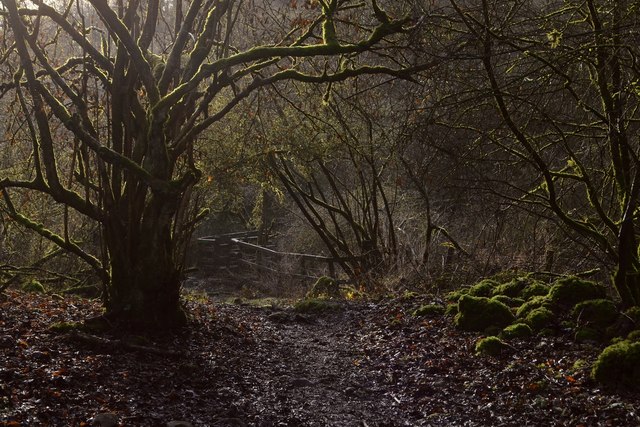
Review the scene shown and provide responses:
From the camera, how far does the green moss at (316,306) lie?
11938mm

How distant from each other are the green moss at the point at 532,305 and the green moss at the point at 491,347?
0.85 metres

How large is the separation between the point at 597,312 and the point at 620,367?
1.56 metres

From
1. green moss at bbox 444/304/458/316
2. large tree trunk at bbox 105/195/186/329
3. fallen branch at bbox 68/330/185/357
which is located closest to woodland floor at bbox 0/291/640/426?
fallen branch at bbox 68/330/185/357

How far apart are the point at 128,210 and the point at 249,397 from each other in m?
2.68

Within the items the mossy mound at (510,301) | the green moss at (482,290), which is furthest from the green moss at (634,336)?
the green moss at (482,290)

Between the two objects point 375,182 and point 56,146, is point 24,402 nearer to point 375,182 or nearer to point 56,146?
point 56,146

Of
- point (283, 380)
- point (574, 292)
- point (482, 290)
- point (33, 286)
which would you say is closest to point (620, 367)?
point (574, 292)

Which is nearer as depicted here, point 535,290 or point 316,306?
point 535,290

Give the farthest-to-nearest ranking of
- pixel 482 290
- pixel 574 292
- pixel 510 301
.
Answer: pixel 482 290 → pixel 510 301 → pixel 574 292

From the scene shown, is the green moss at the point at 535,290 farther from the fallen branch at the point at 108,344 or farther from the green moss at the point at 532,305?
the fallen branch at the point at 108,344

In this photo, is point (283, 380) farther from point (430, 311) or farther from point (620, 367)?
point (430, 311)

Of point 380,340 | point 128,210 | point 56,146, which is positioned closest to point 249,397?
point 128,210

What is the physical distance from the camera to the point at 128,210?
746 centimetres

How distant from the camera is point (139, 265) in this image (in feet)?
24.4
